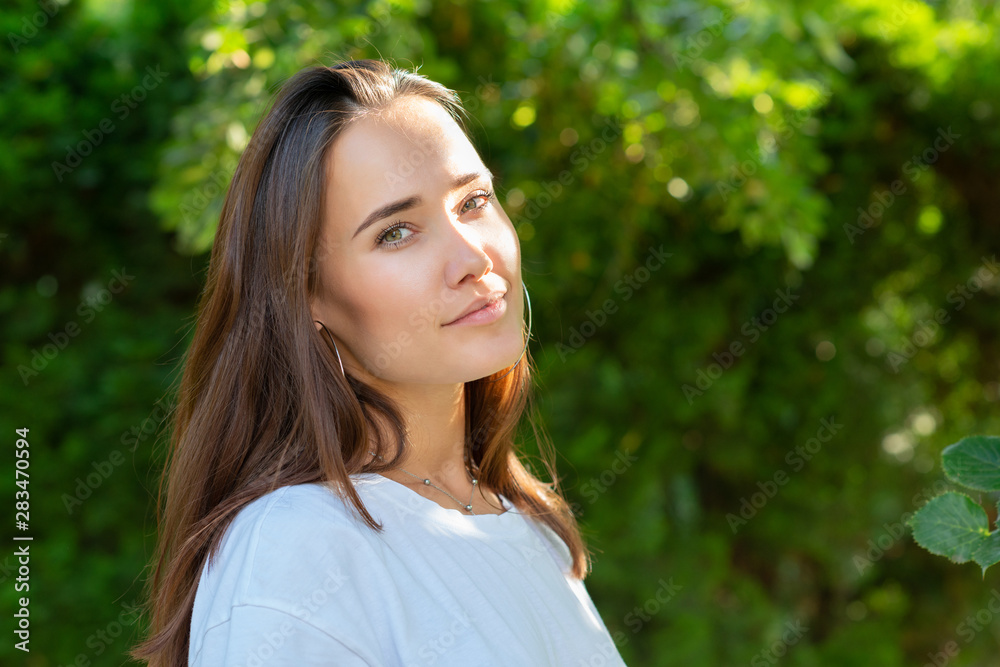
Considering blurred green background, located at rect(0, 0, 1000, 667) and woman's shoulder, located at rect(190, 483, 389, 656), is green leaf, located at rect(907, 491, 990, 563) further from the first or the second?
blurred green background, located at rect(0, 0, 1000, 667)

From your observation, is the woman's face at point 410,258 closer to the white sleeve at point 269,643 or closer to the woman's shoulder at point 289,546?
the woman's shoulder at point 289,546

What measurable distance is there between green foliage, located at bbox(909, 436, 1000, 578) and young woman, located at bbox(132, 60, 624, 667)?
0.49 m

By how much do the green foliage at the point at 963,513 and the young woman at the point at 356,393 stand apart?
19.2 inches

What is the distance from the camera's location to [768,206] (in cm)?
236

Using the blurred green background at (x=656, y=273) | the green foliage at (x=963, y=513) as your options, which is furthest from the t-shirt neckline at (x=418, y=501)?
the blurred green background at (x=656, y=273)

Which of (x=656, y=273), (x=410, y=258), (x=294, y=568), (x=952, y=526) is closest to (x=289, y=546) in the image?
(x=294, y=568)

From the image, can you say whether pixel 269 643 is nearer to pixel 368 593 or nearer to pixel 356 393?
pixel 368 593

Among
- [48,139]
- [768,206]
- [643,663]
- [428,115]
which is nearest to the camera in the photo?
[428,115]

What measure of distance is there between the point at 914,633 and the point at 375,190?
3.22 meters

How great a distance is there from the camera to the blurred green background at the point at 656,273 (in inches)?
88.5

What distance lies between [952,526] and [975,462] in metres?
0.07

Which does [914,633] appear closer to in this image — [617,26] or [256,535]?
[617,26]

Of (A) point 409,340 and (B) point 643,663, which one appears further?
(B) point 643,663

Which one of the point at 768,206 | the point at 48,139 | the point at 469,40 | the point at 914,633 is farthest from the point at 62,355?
the point at 914,633
